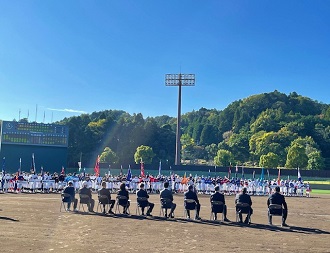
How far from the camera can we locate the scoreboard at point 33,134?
169 feet

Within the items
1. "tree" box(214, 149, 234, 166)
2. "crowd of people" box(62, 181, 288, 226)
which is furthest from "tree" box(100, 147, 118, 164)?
"crowd of people" box(62, 181, 288, 226)

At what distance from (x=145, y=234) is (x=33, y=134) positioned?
41.9 meters

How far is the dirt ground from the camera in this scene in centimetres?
1146

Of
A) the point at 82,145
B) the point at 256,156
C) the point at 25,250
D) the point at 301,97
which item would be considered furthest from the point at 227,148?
the point at 25,250

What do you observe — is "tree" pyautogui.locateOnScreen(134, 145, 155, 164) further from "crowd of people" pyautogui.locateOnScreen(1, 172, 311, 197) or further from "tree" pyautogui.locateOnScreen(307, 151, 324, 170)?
"crowd of people" pyautogui.locateOnScreen(1, 172, 311, 197)

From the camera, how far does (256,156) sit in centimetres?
10100

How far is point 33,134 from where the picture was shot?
174ft

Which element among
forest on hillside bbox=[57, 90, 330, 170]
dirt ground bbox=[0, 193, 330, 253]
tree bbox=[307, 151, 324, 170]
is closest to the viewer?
dirt ground bbox=[0, 193, 330, 253]

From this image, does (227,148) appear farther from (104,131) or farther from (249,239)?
(249,239)

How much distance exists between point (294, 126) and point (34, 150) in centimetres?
7164

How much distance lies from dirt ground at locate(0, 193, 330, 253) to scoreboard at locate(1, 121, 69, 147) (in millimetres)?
34341

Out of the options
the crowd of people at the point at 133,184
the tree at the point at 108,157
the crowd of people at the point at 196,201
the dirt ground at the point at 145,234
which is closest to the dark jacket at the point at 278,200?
the crowd of people at the point at 196,201

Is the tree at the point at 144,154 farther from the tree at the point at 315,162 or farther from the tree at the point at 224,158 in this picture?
the tree at the point at 315,162

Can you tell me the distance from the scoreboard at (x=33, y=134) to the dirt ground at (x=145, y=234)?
3434 centimetres
